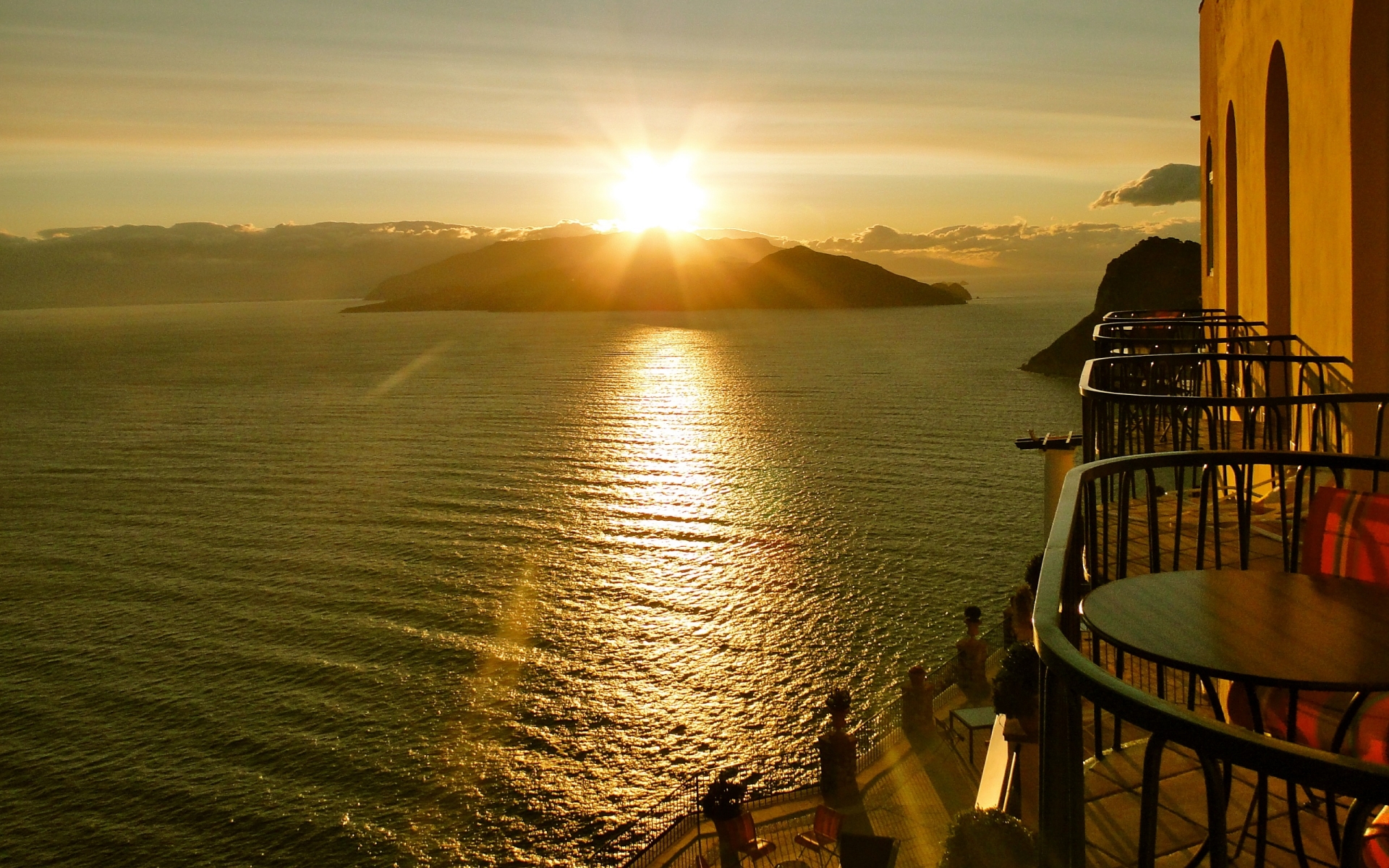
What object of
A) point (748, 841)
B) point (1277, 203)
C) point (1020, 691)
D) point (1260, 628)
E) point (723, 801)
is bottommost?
point (748, 841)

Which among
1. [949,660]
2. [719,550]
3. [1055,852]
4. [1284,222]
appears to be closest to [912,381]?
[719,550]

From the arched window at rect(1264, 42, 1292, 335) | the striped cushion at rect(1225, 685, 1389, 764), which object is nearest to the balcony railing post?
the striped cushion at rect(1225, 685, 1389, 764)

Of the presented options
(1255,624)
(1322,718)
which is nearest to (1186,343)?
(1322,718)

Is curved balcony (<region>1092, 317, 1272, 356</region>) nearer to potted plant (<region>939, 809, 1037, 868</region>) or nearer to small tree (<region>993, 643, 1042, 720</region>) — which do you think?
small tree (<region>993, 643, 1042, 720</region>)

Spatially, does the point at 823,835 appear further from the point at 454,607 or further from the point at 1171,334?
the point at 454,607

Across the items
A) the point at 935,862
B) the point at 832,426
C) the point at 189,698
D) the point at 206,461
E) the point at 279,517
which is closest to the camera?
the point at 935,862

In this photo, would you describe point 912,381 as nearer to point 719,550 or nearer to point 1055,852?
point 719,550
